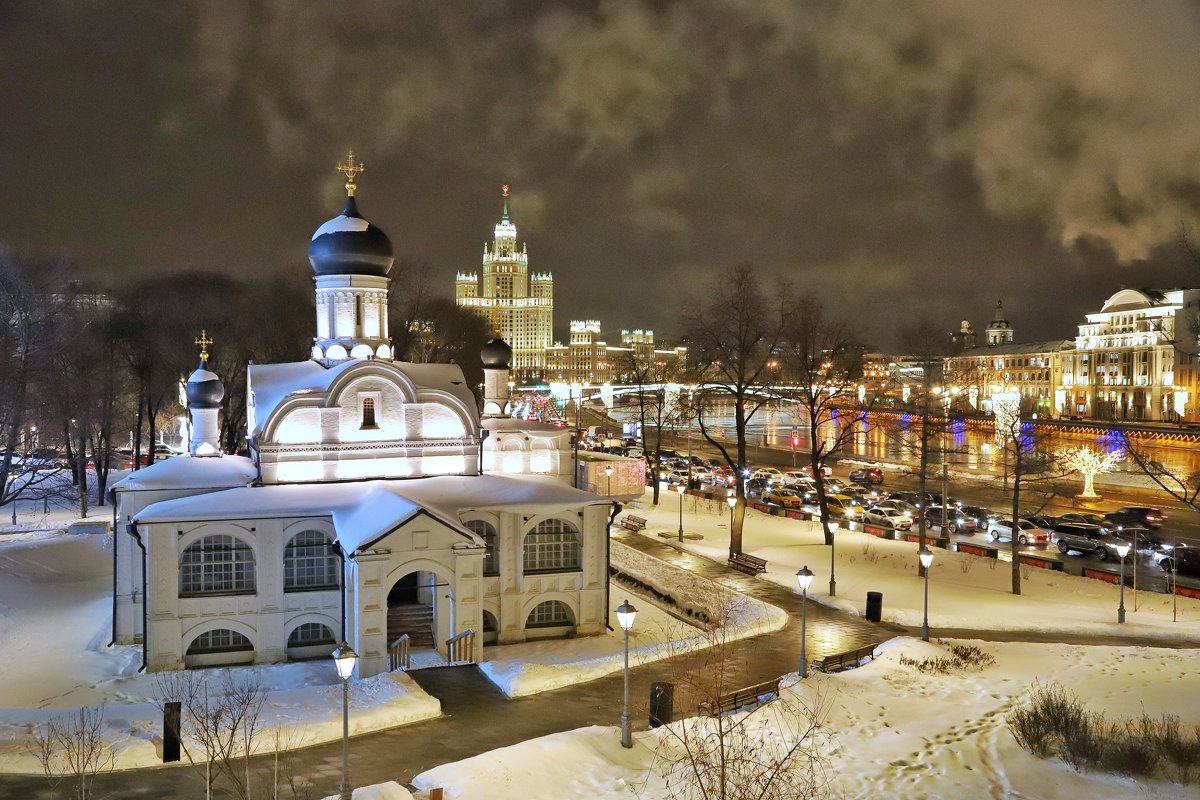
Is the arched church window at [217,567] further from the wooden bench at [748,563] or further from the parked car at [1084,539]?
the parked car at [1084,539]

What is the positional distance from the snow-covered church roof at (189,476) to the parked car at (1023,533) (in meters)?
28.6

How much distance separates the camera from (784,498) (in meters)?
44.5

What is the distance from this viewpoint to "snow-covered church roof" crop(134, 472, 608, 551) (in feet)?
66.0

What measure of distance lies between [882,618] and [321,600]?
14.7 metres

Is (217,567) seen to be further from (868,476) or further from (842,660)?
(868,476)

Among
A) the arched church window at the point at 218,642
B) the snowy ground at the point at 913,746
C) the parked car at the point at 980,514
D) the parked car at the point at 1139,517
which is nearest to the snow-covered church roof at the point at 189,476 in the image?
the arched church window at the point at 218,642

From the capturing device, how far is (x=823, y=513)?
105ft

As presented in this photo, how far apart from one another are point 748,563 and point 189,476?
1751cm

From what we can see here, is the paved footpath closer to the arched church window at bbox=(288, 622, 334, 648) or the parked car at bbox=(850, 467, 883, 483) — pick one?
the arched church window at bbox=(288, 622, 334, 648)

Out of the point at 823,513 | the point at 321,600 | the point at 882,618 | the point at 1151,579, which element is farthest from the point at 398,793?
the point at 1151,579


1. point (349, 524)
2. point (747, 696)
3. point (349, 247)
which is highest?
point (349, 247)

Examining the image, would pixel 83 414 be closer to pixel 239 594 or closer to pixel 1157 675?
pixel 239 594

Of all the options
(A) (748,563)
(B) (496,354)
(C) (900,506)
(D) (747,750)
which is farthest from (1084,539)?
(D) (747,750)

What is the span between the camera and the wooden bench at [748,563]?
2808cm
